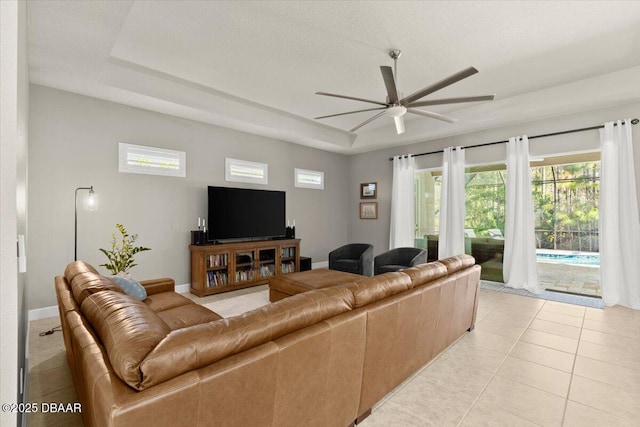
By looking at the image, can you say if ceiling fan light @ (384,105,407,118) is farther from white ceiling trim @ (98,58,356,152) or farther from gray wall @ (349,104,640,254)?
gray wall @ (349,104,640,254)

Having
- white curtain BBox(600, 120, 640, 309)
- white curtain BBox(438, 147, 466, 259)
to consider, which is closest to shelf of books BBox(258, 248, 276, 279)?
white curtain BBox(438, 147, 466, 259)

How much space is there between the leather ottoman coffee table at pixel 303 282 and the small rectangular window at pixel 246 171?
231 cm

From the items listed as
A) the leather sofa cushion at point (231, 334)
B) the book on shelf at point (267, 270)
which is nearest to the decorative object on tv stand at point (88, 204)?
the book on shelf at point (267, 270)

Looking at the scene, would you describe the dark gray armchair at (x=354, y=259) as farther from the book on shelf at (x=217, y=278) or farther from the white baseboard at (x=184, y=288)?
the white baseboard at (x=184, y=288)

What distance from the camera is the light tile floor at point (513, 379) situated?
1953mm

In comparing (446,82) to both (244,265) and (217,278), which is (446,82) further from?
(217,278)

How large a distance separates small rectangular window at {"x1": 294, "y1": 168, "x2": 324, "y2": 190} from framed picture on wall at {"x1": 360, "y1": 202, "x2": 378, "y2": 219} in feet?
3.70

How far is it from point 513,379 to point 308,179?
17.2ft

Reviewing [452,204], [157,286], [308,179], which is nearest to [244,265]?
[157,286]

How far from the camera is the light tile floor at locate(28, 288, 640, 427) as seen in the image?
195cm

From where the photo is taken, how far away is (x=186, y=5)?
8.71 feet

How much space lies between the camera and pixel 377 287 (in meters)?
1.98

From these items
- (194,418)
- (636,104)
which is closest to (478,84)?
(636,104)

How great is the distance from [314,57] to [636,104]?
14.3 feet
